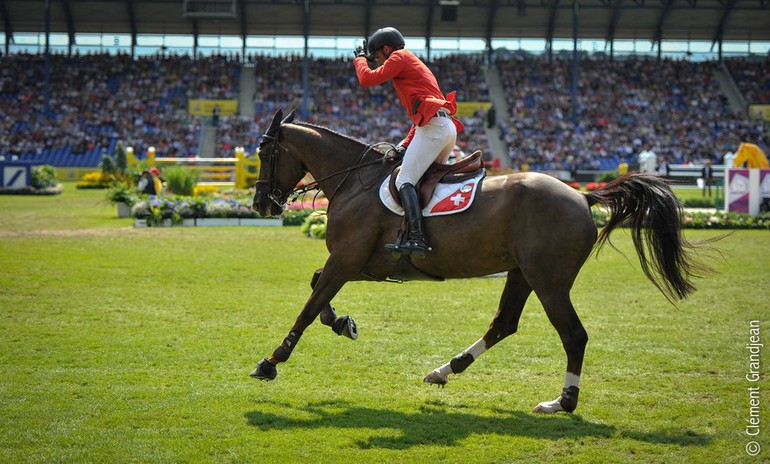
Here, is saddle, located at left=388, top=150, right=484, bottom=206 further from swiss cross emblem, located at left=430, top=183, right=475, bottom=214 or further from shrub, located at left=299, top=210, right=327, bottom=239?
shrub, located at left=299, top=210, right=327, bottom=239

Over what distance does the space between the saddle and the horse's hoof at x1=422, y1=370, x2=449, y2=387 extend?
1.59m

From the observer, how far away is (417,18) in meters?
56.4

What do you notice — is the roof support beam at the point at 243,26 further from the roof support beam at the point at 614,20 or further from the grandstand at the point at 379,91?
the roof support beam at the point at 614,20

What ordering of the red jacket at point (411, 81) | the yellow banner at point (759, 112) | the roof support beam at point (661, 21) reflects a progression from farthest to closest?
the yellow banner at point (759, 112)
the roof support beam at point (661, 21)
the red jacket at point (411, 81)

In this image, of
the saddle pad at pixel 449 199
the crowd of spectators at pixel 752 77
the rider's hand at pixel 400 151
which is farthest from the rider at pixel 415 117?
the crowd of spectators at pixel 752 77

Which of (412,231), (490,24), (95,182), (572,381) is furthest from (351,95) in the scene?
(572,381)

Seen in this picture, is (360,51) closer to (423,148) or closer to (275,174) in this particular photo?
(423,148)

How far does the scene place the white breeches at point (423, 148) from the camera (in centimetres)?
740

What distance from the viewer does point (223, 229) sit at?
2278 centimetres

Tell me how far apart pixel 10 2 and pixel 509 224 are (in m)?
56.0

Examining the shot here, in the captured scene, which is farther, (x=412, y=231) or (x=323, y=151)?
(x=323, y=151)

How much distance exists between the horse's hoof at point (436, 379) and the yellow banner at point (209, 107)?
49447 millimetres

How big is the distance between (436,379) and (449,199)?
168 cm

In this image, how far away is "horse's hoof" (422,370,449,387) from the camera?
738 cm
